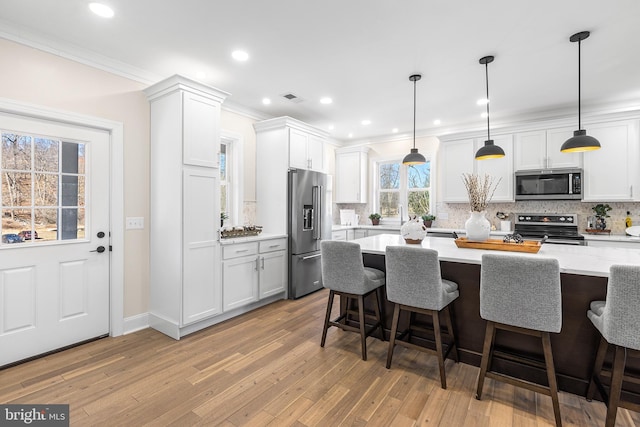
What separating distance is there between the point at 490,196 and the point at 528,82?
181cm

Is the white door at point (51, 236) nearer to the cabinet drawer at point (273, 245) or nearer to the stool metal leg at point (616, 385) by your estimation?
the cabinet drawer at point (273, 245)

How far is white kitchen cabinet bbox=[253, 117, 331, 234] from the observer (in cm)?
439

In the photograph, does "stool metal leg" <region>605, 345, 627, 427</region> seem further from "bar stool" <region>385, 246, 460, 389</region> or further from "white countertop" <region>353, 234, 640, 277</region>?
"bar stool" <region>385, 246, 460, 389</region>

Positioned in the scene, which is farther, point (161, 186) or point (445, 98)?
point (445, 98)

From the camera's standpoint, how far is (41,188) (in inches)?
107

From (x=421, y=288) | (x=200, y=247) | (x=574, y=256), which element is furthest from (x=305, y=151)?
(x=574, y=256)

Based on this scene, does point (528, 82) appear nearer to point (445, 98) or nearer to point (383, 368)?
point (445, 98)

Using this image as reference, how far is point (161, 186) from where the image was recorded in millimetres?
3260

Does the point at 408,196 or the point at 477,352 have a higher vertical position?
the point at 408,196

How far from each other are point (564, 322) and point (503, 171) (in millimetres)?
3211

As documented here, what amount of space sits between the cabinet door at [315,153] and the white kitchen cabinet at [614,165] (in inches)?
148

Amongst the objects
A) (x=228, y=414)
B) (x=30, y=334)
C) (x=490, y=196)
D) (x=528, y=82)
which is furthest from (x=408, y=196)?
(x=30, y=334)

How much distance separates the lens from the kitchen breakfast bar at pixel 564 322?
6.80 feet

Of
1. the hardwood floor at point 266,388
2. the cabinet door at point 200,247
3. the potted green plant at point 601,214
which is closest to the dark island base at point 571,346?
the hardwood floor at point 266,388
